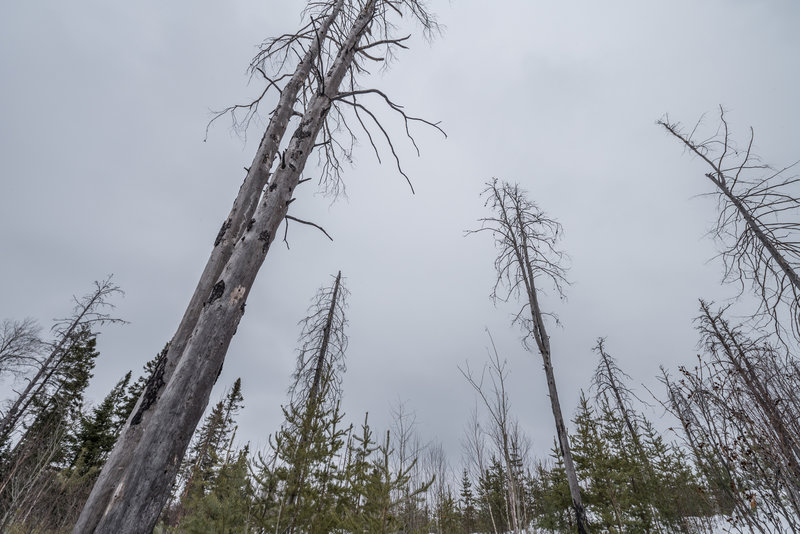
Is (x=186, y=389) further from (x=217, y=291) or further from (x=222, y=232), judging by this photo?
(x=222, y=232)

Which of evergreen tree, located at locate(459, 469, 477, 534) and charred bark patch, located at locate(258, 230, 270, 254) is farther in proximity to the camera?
evergreen tree, located at locate(459, 469, 477, 534)

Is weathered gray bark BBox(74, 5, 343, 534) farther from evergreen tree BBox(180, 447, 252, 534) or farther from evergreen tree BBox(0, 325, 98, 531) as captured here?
evergreen tree BBox(0, 325, 98, 531)

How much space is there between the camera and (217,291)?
2.16 metres

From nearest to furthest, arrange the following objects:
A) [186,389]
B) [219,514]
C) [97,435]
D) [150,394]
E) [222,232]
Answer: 1. [186,389]
2. [150,394]
3. [222,232]
4. [219,514]
5. [97,435]

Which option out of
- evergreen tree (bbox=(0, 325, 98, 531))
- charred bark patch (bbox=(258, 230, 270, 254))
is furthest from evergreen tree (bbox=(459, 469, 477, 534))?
charred bark patch (bbox=(258, 230, 270, 254))

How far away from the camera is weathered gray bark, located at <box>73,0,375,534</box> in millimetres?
1563

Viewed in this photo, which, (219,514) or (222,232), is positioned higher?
(222,232)

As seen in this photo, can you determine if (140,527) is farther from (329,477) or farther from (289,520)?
(329,477)

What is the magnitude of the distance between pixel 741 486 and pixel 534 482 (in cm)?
2208

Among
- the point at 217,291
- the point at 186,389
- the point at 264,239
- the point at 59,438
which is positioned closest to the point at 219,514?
the point at 186,389

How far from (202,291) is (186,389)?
66.1 inches

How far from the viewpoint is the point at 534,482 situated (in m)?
21.2

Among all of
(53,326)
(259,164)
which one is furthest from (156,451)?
(53,326)

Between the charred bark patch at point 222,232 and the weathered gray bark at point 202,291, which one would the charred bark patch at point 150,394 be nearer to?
the weathered gray bark at point 202,291
